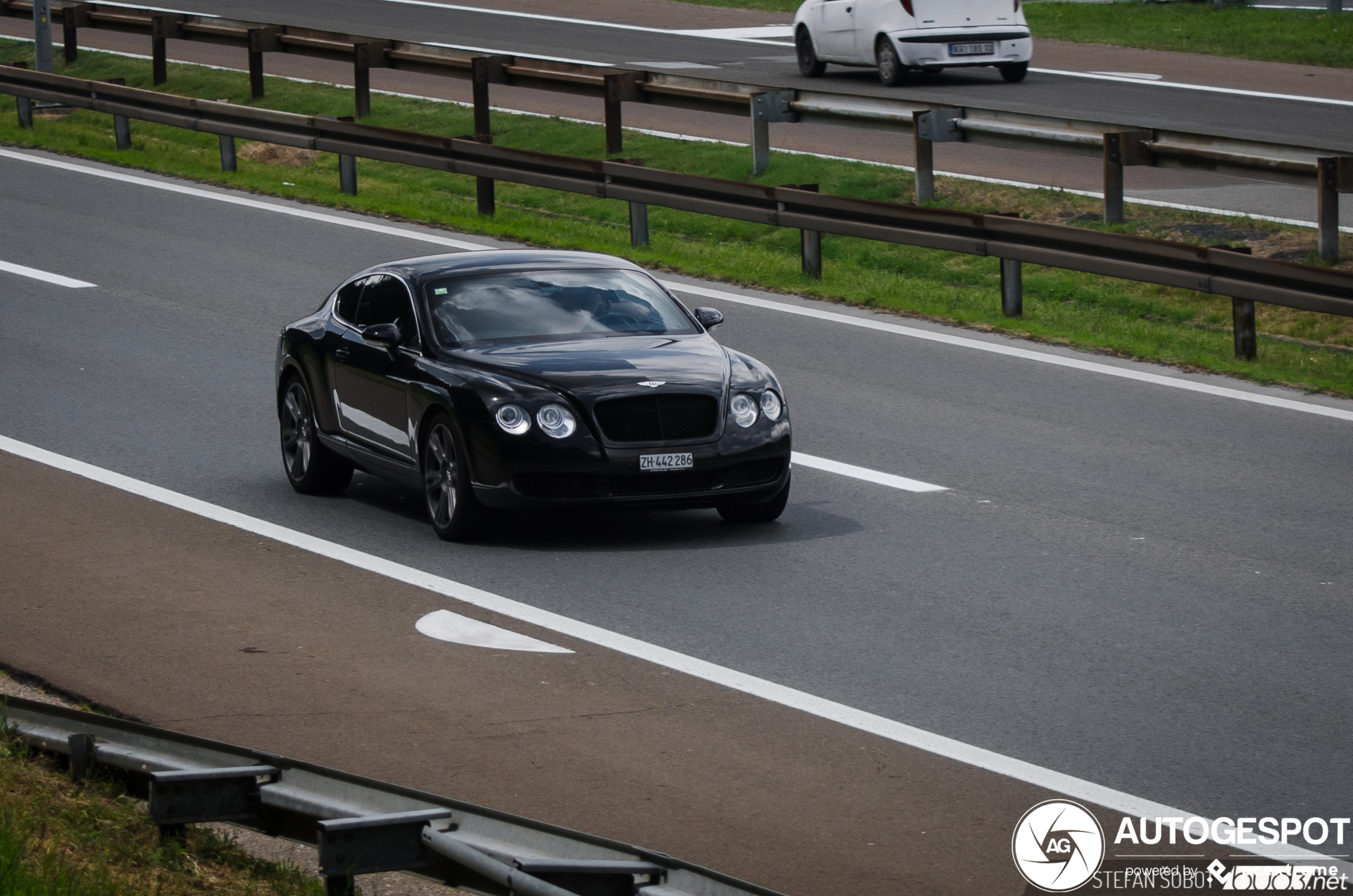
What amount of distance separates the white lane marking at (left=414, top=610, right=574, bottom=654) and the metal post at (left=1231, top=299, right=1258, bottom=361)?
310 inches

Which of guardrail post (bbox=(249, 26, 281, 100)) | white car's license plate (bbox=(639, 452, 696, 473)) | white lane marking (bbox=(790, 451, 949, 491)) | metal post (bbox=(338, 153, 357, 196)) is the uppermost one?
guardrail post (bbox=(249, 26, 281, 100))

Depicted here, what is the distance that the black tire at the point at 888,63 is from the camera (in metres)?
28.9

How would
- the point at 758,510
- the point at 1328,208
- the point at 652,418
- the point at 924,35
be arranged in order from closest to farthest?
the point at 652,418 < the point at 758,510 < the point at 1328,208 < the point at 924,35

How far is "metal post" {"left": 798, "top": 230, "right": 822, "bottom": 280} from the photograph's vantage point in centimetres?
1880

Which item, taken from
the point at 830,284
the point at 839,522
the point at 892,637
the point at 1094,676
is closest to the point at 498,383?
the point at 839,522

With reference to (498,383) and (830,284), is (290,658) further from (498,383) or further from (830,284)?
(830,284)

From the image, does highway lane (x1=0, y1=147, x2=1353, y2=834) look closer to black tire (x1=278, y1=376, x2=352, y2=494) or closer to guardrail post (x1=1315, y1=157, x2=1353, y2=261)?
black tire (x1=278, y1=376, x2=352, y2=494)

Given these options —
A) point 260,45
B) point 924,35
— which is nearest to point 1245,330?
point 924,35

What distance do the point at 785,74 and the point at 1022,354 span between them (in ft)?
54.4

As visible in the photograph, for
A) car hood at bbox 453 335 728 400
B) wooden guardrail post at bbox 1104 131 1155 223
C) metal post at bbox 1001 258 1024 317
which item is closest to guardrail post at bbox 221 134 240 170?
wooden guardrail post at bbox 1104 131 1155 223

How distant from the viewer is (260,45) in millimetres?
28328

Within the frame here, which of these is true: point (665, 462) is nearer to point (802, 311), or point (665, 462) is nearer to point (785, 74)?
point (802, 311)

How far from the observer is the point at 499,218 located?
864 inches

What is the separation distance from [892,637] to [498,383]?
2.79 metres
